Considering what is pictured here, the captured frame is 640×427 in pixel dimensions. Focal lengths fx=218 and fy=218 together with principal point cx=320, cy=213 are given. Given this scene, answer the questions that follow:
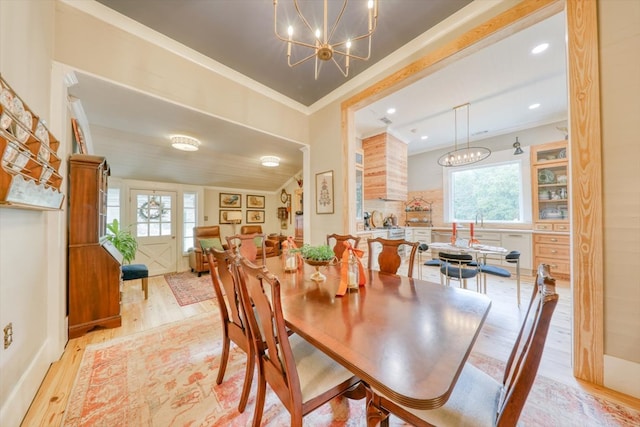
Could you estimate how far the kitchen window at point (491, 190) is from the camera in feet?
15.3

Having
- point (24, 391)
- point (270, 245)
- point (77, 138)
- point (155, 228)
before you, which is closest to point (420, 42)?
point (77, 138)

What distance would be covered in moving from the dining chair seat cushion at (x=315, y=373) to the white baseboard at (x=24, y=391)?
1555 mm

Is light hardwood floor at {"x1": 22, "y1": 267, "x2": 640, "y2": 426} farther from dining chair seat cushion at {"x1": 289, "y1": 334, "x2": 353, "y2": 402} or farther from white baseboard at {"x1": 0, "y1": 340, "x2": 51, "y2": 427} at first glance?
dining chair seat cushion at {"x1": 289, "y1": 334, "x2": 353, "y2": 402}

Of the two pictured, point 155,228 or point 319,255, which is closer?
point 319,255

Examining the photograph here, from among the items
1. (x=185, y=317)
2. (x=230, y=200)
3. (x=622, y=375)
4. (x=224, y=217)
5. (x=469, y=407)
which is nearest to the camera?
(x=469, y=407)

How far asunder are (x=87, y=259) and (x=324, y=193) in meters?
2.93

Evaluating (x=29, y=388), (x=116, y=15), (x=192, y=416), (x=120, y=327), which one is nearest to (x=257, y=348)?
(x=192, y=416)

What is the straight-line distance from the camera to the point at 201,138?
3.48 m

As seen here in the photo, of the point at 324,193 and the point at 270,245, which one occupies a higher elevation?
the point at 324,193

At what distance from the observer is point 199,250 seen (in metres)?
4.65

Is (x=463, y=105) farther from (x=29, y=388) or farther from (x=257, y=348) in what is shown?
(x=29, y=388)

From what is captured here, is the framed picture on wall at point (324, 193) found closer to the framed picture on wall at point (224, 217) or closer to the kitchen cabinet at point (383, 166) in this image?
the kitchen cabinet at point (383, 166)

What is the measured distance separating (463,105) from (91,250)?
5421mm

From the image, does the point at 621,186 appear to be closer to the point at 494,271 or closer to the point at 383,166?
the point at 494,271
